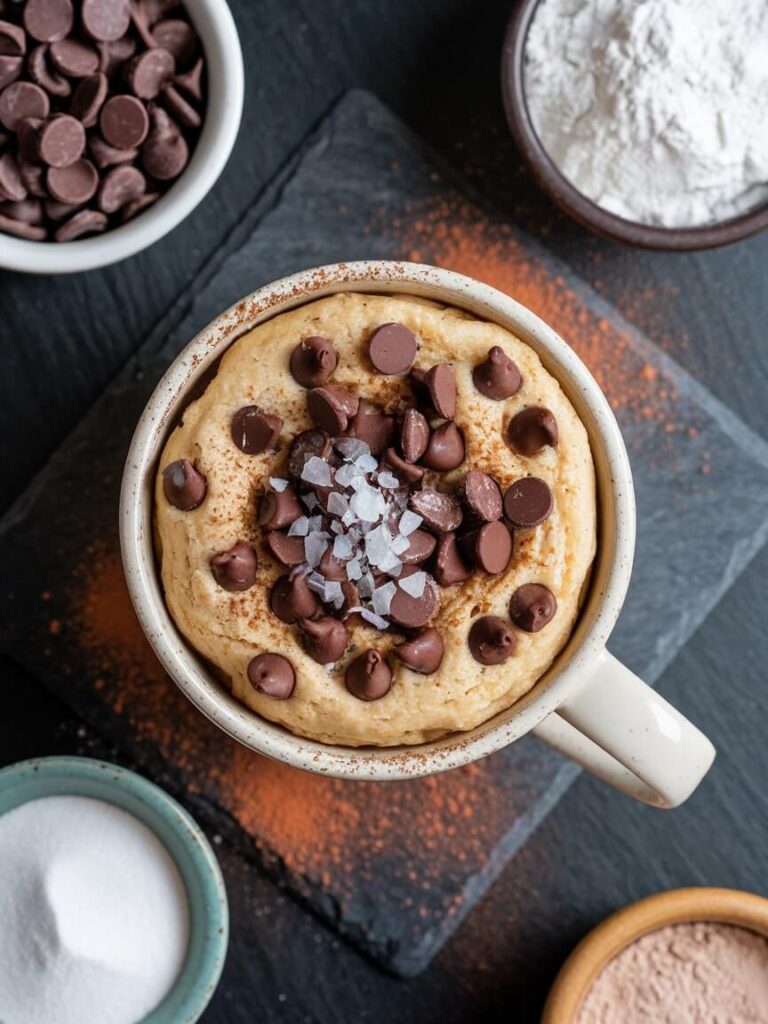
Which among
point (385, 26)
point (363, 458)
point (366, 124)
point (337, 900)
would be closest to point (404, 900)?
point (337, 900)

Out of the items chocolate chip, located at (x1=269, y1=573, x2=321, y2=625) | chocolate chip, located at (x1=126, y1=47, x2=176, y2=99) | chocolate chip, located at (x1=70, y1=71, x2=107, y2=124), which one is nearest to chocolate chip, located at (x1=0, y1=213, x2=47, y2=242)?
chocolate chip, located at (x1=70, y1=71, x2=107, y2=124)

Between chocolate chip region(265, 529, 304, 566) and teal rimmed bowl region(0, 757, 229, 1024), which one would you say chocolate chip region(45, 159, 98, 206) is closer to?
chocolate chip region(265, 529, 304, 566)

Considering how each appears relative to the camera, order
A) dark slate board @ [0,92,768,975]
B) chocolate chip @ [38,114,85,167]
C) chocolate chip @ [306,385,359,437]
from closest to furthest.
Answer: chocolate chip @ [306,385,359,437], chocolate chip @ [38,114,85,167], dark slate board @ [0,92,768,975]

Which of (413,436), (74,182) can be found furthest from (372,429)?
(74,182)

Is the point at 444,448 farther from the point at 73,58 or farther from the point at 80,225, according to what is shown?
the point at 73,58

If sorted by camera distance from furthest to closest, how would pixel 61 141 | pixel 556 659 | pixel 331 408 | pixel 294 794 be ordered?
pixel 294 794
pixel 61 141
pixel 556 659
pixel 331 408

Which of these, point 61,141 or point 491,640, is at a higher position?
point 61,141

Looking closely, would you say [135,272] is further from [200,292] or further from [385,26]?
[385,26]
